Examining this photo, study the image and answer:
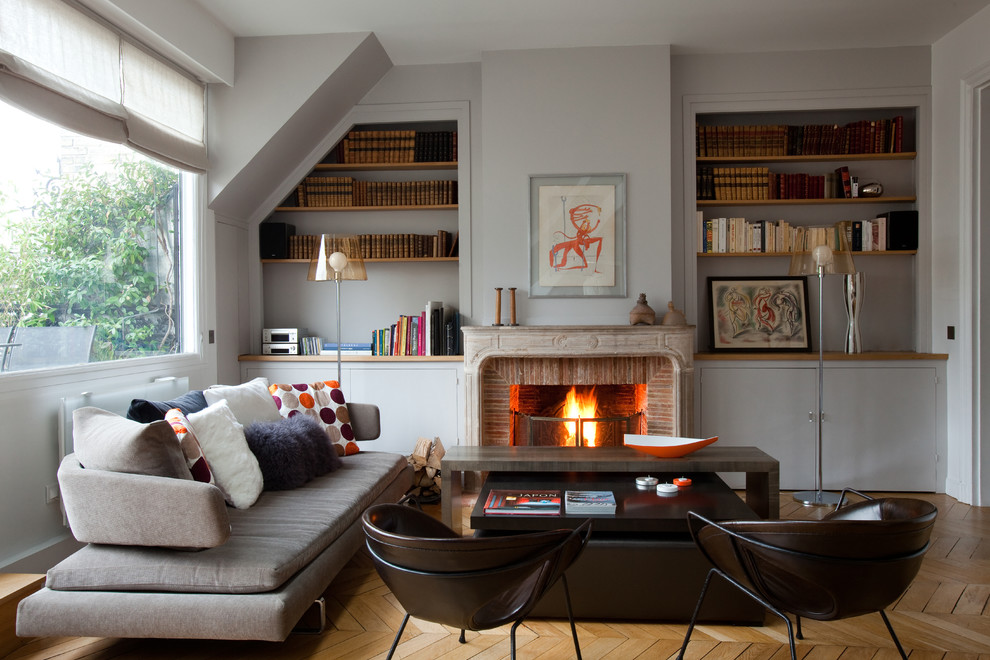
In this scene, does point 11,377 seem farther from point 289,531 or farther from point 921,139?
point 921,139

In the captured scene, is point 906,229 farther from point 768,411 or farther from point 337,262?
point 337,262

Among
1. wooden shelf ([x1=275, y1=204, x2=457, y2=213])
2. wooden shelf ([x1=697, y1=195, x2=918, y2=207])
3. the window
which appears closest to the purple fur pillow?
the window

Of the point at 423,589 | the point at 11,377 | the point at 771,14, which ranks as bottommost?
the point at 423,589

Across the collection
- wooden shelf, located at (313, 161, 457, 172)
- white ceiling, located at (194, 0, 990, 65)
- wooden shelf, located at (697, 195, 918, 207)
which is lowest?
→ wooden shelf, located at (697, 195, 918, 207)

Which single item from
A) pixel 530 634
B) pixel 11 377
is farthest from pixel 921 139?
pixel 11 377

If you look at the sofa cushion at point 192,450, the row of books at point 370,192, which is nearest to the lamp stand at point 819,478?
the row of books at point 370,192

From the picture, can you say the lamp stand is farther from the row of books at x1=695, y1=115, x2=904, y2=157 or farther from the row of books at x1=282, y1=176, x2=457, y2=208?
the row of books at x1=282, y1=176, x2=457, y2=208

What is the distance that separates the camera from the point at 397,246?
511 centimetres

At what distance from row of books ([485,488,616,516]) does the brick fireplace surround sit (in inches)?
61.5

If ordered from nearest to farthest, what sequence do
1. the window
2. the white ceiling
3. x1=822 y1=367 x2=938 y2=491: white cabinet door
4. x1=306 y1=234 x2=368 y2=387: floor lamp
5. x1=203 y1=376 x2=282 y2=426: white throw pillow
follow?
the window, x1=203 y1=376 x2=282 y2=426: white throw pillow, the white ceiling, x1=306 y1=234 x2=368 y2=387: floor lamp, x1=822 y1=367 x2=938 y2=491: white cabinet door

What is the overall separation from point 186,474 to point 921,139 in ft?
16.1

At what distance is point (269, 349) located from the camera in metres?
5.14

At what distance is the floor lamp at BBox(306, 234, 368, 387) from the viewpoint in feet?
14.5

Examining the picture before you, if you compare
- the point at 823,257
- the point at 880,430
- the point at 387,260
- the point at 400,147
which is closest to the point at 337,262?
the point at 387,260
